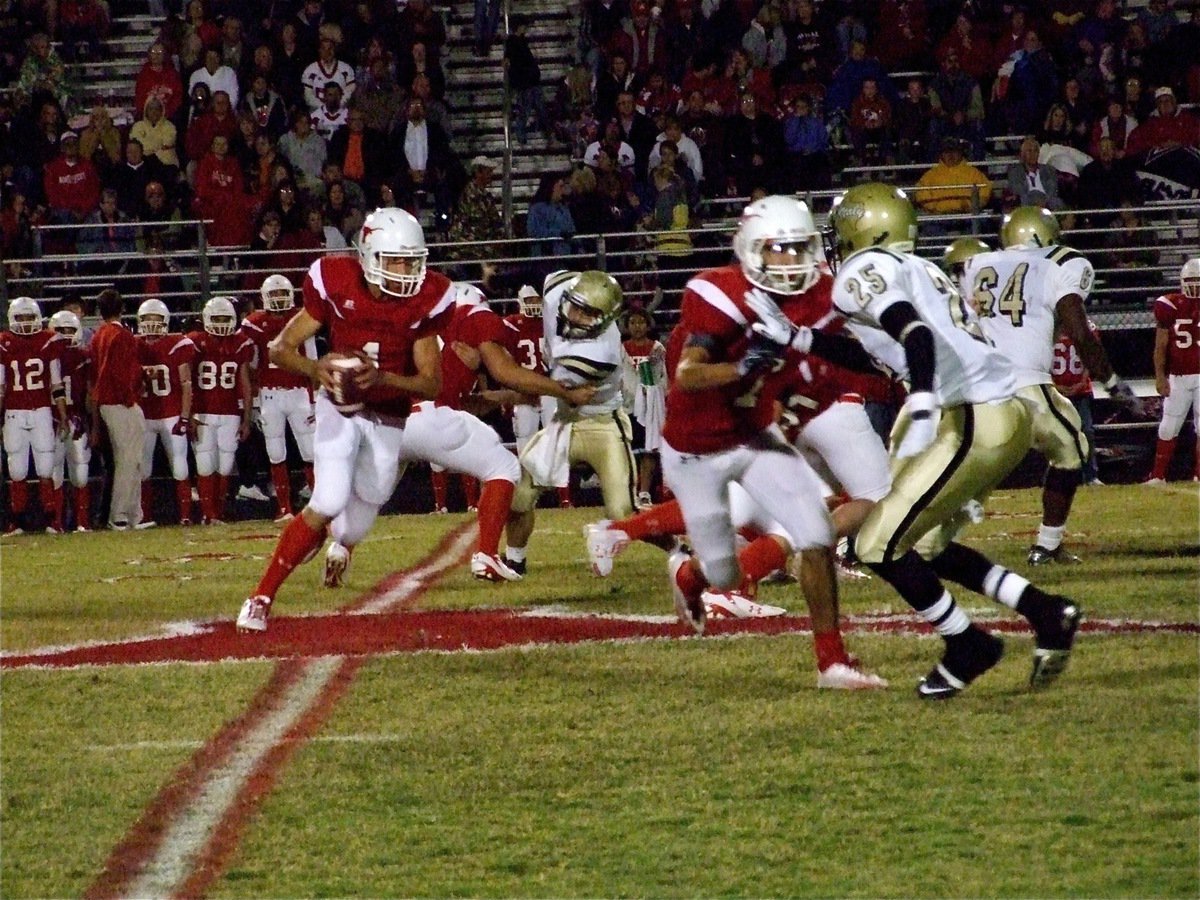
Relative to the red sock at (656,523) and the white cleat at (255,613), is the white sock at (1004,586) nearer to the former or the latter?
the red sock at (656,523)

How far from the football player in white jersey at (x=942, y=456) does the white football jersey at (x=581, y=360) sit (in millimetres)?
3055

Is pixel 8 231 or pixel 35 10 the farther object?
pixel 35 10

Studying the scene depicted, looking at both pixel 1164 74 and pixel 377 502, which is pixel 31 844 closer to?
pixel 377 502

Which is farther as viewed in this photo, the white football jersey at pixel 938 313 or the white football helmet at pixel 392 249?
the white football helmet at pixel 392 249

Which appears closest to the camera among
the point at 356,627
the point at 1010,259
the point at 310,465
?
the point at 356,627

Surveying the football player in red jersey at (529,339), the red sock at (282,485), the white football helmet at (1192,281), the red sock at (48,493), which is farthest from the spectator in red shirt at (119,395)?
the white football helmet at (1192,281)

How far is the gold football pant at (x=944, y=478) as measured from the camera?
5379mm

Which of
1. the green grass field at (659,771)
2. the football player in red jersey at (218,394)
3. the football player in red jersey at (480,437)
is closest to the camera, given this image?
the green grass field at (659,771)

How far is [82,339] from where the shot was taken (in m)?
14.4

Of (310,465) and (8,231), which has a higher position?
(8,231)

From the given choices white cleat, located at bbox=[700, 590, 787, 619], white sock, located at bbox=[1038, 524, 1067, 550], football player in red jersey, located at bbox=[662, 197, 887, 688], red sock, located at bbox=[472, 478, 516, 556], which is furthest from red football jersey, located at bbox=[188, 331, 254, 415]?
football player in red jersey, located at bbox=[662, 197, 887, 688]

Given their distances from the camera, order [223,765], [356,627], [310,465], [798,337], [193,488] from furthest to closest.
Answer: [193,488] → [310,465] → [356,627] → [798,337] → [223,765]

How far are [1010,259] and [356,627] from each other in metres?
3.62

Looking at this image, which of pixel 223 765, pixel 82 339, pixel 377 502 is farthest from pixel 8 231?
pixel 223 765
